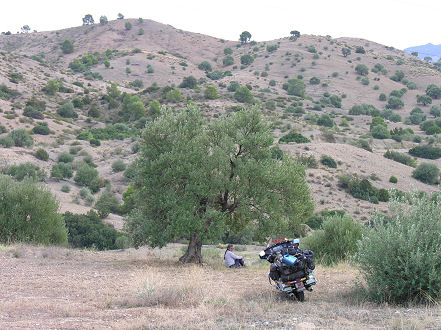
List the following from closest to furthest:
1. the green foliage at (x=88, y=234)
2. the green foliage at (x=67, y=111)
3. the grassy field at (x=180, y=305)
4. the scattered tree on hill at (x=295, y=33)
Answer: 1. the grassy field at (x=180, y=305)
2. the green foliage at (x=88, y=234)
3. the green foliage at (x=67, y=111)
4. the scattered tree on hill at (x=295, y=33)

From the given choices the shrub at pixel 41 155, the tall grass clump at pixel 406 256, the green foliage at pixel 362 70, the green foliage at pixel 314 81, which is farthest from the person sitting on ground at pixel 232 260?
the green foliage at pixel 362 70

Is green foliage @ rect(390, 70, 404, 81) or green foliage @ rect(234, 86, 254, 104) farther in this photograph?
green foliage @ rect(390, 70, 404, 81)

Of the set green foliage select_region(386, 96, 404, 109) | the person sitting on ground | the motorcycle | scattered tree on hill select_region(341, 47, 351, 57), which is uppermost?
scattered tree on hill select_region(341, 47, 351, 57)

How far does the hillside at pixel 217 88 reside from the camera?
46844 millimetres

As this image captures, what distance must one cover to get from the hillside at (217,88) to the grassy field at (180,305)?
8798mm

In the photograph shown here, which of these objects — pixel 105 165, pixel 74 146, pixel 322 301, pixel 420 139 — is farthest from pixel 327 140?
pixel 322 301

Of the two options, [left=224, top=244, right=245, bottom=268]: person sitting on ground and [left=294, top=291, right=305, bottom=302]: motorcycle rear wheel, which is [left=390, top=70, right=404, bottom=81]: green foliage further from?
[left=294, top=291, right=305, bottom=302]: motorcycle rear wheel

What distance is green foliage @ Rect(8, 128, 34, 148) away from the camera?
50844 millimetres

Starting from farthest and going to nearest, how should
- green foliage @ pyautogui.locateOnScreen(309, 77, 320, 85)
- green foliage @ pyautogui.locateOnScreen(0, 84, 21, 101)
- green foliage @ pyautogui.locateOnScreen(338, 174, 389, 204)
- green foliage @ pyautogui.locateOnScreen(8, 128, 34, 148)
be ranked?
green foliage @ pyautogui.locateOnScreen(309, 77, 320, 85)
green foliage @ pyautogui.locateOnScreen(0, 84, 21, 101)
green foliage @ pyautogui.locateOnScreen(8, 128, 34, 148)
green foliage @ pyautogui.locateOnScreen(338, 174, 389, 204)

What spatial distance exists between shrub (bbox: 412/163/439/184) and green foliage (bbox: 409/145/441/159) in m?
7.91

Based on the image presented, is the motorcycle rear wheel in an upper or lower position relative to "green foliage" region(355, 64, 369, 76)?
lower

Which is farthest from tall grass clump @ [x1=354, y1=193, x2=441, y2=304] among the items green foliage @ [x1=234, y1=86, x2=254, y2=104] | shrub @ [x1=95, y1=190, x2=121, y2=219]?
green foliage @ [x1=234, y1=86, x2=254, y2=104]

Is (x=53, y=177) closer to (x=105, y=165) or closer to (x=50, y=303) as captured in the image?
(x=105, y=165)

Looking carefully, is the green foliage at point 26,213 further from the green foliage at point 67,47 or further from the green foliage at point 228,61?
the green foliage at point 67,47
